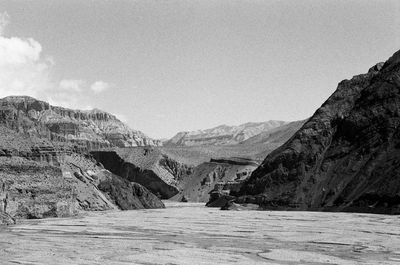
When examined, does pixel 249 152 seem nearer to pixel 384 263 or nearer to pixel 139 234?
pixel 139 234

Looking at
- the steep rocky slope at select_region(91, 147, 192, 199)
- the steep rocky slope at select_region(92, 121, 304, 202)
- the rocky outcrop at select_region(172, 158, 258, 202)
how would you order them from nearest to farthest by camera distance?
the rocky outcrop at select_region(172, 158, 258, 202), the steep rocky slope at select_region(92, 121, 304, 202), the steep rocky slope at select_region(91, 147, 192, 199)

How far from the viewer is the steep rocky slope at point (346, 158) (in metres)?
82.5

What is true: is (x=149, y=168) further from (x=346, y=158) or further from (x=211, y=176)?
(x=346, y=158)

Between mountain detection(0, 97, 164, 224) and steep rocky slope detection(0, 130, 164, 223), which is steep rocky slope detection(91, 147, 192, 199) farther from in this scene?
steep rocky slope detection(0, 130, 164, 223)

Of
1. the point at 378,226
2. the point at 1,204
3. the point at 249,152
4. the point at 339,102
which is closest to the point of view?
the point at 378,226

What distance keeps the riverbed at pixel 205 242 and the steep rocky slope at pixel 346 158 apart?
49.5ft

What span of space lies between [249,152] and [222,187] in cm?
5956

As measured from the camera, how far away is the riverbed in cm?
3578

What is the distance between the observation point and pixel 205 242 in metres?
45.7

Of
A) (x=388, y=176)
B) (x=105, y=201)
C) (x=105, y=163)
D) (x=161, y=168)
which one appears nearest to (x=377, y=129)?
(x=388, y=176)

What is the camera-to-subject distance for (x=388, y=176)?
264 feet

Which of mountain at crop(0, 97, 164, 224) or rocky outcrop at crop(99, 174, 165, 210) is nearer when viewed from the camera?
mountain at crop(0, 97, 164, 224)

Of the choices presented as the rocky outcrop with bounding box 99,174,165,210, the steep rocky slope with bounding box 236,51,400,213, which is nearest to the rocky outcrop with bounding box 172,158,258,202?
the rocky outcrop with bounding box 99,174,165,210

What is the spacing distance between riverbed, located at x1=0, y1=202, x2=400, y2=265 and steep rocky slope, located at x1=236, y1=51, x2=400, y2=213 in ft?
49.5
